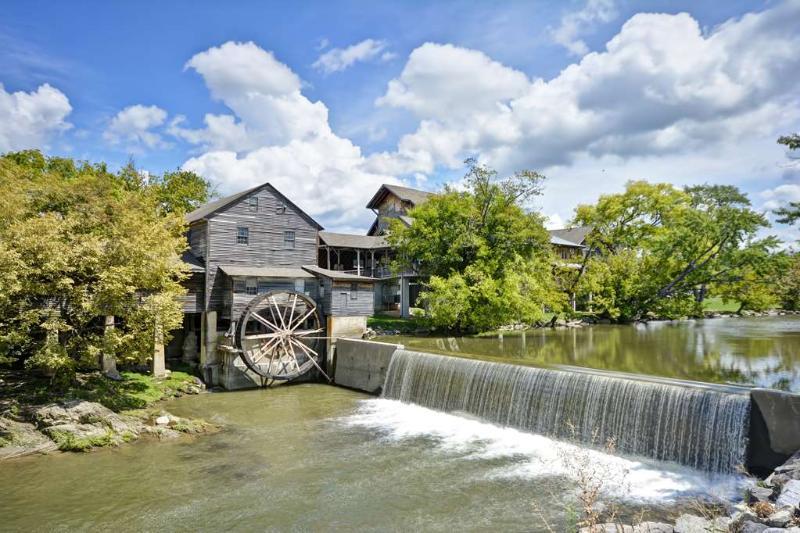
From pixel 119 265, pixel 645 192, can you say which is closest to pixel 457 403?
pixel 119 265

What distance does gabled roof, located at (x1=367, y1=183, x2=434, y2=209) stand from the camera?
38.6 m

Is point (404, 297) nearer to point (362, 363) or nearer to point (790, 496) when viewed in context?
point (362, 363)

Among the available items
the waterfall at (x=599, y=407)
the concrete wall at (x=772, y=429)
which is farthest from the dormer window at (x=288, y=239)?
the concrete wall at (x=772, y=429)

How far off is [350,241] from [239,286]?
1661 centimetres

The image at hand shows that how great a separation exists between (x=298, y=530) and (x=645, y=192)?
1486 inches

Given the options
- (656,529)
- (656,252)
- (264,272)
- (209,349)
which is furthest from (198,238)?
(656,252)

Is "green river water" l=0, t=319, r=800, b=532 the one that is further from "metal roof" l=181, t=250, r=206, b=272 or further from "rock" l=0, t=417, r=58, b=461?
"metal roof" l=181, t=250, r=206, b=272

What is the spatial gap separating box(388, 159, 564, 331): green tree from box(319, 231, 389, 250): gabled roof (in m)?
6.28

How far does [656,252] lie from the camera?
123 feet

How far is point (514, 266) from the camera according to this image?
28.7 metres

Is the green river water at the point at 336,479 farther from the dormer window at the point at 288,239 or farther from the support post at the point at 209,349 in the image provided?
the dormer window at the point at 288,239

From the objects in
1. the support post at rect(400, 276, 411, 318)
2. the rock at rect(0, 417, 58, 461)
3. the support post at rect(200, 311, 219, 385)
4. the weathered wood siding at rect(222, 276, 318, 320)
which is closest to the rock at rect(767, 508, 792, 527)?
the rock at rect(0, 417, 58, 461)

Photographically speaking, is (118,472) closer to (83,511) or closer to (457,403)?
(83,511)

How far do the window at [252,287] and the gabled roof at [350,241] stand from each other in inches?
542
